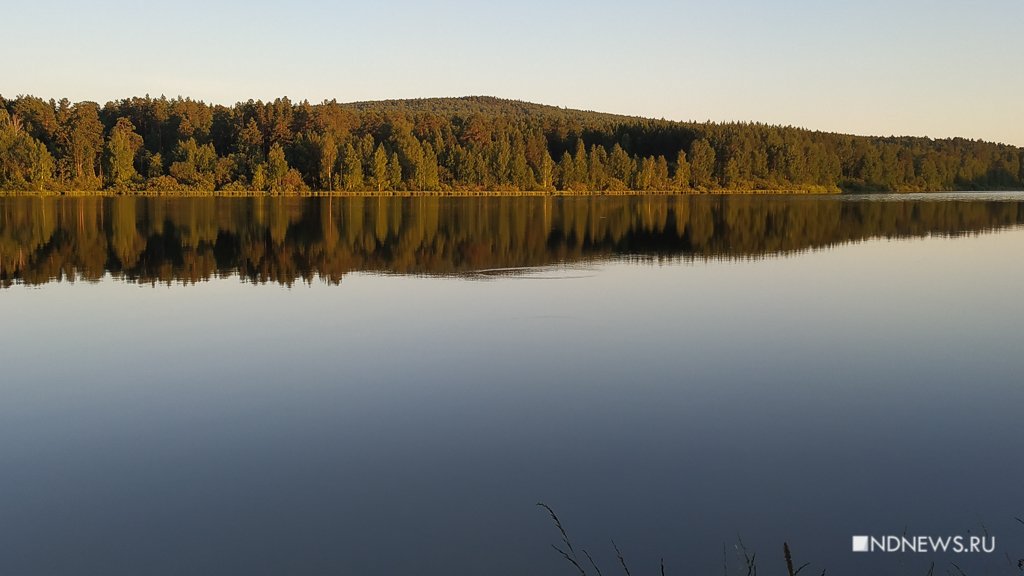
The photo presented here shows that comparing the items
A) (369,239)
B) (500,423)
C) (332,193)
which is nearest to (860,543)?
(500,423)

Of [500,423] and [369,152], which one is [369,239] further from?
[369,152]

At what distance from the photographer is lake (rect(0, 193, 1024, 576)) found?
22.8 ft

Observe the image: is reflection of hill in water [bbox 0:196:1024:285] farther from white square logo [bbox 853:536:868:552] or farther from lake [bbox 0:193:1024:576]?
white square logo [bbox 853:536:868:552]

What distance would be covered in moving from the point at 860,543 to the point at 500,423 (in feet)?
13.8

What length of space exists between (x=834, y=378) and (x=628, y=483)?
5.37 metres

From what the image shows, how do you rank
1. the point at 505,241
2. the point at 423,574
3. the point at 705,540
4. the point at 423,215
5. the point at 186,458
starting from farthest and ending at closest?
the point at 423,215 < the point at 505,241 < the point at 186,458 < the point at 705,540 < the point at 423,574

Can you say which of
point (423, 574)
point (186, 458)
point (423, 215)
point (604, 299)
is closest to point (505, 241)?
point (604, 299)

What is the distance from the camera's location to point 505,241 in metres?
35.0

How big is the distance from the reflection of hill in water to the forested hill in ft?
129

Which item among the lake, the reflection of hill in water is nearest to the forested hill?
the reflection of hill in water

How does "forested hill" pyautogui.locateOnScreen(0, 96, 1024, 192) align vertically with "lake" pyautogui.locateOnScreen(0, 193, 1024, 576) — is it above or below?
above

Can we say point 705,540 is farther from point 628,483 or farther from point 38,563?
point 38,563

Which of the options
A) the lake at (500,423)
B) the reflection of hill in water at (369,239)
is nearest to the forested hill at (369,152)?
the reflection of hill in water at (369,239)

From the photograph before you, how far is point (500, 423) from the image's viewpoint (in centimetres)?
992
